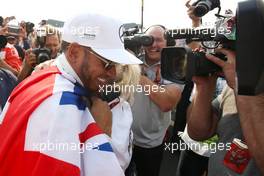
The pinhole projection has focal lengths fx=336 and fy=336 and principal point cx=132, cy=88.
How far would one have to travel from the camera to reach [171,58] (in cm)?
150

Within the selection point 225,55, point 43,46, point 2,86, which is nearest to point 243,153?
point 225,55

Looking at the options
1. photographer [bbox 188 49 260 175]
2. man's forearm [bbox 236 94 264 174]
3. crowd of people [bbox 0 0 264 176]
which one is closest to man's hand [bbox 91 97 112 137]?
crowd of people [bbox 0 0 264 176]

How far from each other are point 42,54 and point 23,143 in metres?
1.72

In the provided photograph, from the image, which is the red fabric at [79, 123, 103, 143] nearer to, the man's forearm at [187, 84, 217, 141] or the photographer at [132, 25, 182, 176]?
the man's forearm at [187, 84, 217, 141]

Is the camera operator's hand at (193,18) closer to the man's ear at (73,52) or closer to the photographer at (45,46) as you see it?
→ the man's ear at (73,52)

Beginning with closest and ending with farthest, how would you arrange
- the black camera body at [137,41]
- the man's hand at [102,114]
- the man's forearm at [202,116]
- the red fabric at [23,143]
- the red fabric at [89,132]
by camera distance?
the red fabric at [23,143] → the red fabric at [89,132] → the man's hand at [102,114] → the man's forearm at [202,116] → the black camera body at [137,41]

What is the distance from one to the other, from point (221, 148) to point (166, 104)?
32.1 inches

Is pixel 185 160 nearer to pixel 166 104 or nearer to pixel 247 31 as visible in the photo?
pixel 166 104

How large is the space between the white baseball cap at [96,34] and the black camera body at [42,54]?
1393 millimetres

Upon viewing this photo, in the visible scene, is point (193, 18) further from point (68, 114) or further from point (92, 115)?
point (68, 114)

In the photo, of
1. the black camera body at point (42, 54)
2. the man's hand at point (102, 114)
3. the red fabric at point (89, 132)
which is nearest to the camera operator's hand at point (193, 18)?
the man's hand at point (102, 114)

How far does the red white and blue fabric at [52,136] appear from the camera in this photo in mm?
1079

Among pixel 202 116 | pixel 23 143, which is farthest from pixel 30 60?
pixel 23 143

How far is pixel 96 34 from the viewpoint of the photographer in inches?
52.6
